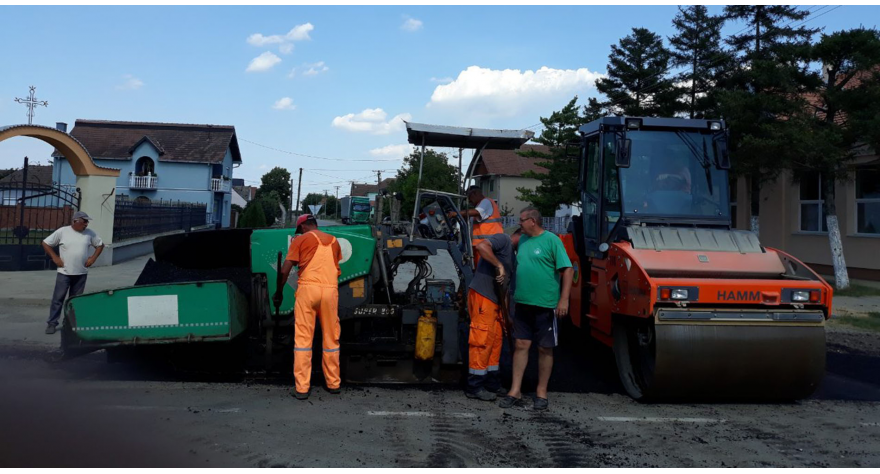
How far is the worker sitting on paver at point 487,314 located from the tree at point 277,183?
246 feet

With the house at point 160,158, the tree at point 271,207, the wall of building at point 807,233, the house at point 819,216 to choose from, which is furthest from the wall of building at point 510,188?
the wall of building at point 807,233

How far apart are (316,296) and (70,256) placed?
13.2 feet

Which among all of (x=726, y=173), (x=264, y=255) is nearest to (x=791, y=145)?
(x=726, y=173)

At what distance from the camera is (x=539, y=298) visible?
5.59 meters

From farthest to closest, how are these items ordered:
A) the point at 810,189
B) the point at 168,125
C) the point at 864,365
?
the point at 168,125 → the point at 810,189 → the point at 864,365

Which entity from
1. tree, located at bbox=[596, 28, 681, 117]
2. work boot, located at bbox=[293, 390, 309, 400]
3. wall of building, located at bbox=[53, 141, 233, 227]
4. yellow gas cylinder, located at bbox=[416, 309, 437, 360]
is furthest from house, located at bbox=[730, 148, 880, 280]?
wall of building, located at bbox=[53, 141, 233, 227]

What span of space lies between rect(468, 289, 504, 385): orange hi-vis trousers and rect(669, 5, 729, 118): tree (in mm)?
16388

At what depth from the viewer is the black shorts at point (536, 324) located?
5.62 metres

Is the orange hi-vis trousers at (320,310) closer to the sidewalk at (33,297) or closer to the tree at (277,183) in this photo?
the sidewalk at (33,297)

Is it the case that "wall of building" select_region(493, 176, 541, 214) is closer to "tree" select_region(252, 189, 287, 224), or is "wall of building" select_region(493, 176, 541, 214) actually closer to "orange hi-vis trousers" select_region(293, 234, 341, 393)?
"tree" select_region(252, 189, 287, 224)

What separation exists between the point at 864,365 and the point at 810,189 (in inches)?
434

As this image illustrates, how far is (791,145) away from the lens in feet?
41.5

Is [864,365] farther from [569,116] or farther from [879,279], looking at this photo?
[569,116]

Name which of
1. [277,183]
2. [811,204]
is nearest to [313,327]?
[811,204]
